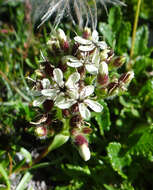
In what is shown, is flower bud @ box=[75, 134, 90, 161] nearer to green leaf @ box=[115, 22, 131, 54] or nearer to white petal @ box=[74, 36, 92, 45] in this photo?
white petal @ box=[74, 36, 92, 45]

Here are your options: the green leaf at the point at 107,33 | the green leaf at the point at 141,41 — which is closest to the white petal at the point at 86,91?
the green leaf at the point at 107,33

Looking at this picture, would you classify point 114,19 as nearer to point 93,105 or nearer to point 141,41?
point 141,41

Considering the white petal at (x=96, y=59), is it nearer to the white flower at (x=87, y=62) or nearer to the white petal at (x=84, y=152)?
the white flower at (x=87, y=62)

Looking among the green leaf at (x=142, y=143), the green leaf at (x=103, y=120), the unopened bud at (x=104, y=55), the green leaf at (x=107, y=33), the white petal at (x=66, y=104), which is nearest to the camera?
the white petal at (x=66, y=104)

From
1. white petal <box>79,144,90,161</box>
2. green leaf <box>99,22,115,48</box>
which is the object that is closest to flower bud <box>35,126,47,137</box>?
white petal <box>79,144,90,161</box>

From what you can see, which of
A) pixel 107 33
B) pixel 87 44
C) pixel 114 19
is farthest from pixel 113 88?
pixel 114 19

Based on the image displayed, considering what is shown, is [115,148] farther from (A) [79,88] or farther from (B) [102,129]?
(A) [79,88]
